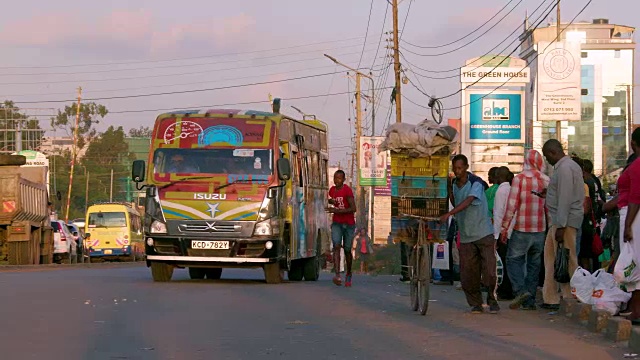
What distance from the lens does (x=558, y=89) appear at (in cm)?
3778

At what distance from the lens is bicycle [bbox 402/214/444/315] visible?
1352cm

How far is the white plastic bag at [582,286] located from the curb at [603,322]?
0.11 m

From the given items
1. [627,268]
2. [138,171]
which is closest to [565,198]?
[627,268]

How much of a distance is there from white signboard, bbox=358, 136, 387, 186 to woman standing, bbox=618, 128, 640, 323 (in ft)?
149

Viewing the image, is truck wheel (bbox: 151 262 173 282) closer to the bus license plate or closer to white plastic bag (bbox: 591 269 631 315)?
the bus license plate

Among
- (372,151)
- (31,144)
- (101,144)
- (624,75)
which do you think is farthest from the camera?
(624,75)

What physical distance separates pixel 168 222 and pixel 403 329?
8403 mm

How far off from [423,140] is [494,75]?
27.3 metres

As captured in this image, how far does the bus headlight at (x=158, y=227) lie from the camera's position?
1961cm

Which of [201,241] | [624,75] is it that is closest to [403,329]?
[201,241]

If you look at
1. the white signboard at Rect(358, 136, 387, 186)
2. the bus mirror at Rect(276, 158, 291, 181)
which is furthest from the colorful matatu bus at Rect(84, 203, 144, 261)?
the bus mirror at Rect(276, 158, 291, 181)

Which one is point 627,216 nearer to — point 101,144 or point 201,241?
point 201,241

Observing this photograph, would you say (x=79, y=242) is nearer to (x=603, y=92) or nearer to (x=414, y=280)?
(x=414, y=280)

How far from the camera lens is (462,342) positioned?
1080 centimetres
